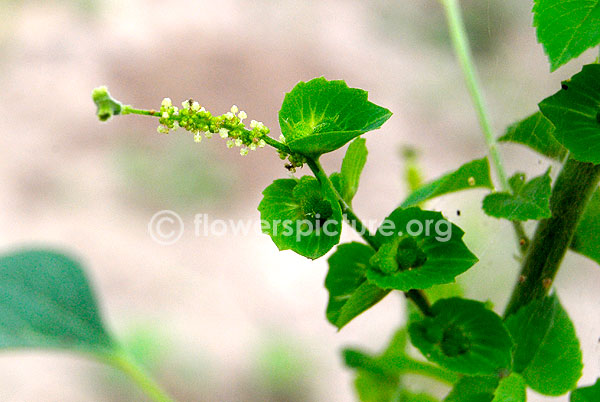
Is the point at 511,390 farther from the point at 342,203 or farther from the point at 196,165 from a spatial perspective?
the point at 196,165

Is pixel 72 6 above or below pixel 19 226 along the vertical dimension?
above

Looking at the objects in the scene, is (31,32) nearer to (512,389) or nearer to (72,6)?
(72,6)

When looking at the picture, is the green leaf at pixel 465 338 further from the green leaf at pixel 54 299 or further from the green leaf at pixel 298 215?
the green leaf at pixel 54 299

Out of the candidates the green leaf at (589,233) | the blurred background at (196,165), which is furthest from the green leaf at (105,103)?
the blurred background at (196,165)

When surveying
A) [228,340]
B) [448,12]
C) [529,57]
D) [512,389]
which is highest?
[228,340]

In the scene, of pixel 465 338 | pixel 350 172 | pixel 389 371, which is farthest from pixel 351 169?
pixel 389 371

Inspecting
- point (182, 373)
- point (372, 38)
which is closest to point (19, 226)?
point (182, 373)

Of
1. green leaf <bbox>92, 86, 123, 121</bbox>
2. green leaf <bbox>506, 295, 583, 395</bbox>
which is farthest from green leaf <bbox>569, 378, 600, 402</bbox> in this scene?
green leaf <bbox>92, 86, 123, 121</bbox>
